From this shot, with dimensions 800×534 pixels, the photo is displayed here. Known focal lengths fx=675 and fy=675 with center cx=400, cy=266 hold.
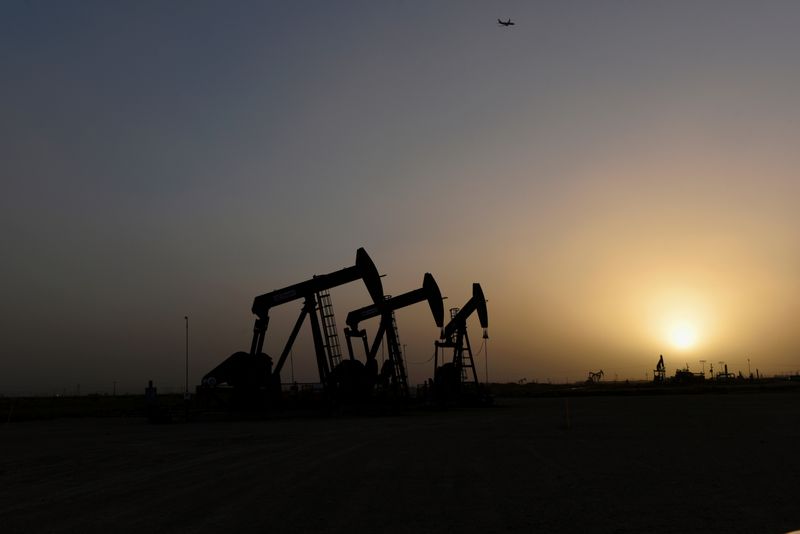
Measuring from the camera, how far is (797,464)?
43.1 ft

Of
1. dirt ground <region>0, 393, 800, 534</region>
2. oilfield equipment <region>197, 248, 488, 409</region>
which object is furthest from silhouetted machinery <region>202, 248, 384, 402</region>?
dirt ground <region>0, 393, 800, 534</region>

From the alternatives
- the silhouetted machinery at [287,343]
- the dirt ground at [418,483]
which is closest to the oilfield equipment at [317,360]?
the silhouetted machinery at [287,343]

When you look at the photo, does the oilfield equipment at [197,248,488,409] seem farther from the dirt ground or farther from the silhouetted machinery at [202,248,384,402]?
the dirt ground

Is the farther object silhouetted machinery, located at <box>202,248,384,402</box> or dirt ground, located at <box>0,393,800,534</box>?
silhouetted machinery, located at <box>202,248,384,402</box>

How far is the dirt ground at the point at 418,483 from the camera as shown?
8.69m

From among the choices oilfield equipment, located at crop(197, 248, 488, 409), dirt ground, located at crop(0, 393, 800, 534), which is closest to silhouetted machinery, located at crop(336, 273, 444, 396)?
oilfield equipment, located at crop(197, 248, 488, 409)

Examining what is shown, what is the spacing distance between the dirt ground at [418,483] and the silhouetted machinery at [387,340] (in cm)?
1596

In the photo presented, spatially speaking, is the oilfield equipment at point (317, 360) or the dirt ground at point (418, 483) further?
the oilfield equipment at point (317, 360)

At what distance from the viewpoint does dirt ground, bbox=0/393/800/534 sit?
869 centimetres

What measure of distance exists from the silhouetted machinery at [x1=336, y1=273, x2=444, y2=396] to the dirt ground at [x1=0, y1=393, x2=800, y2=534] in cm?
1596

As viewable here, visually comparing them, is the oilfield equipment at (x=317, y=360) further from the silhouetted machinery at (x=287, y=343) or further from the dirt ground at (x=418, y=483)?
the dirt ground at (x=418, y=483)

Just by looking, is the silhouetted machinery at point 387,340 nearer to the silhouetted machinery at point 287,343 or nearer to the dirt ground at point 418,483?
the silhouetted machinery at point 287,343

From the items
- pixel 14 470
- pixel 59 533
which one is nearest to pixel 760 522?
pixel 59 533

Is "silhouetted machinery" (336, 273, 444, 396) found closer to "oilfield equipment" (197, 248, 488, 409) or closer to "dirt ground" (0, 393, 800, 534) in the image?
"oilfield equipment" (197, 248, 488, 409)
